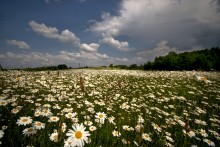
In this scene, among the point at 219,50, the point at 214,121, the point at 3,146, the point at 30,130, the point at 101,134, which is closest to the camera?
the point at 30,130

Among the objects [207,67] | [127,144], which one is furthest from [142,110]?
[207,67]

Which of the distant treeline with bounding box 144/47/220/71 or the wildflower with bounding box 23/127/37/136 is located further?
the distant treeline with bounding box 144/47/220/71

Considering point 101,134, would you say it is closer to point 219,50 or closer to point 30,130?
point 30,130

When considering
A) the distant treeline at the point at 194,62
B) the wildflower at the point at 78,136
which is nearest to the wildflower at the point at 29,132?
the wildflower at the point at 78,136

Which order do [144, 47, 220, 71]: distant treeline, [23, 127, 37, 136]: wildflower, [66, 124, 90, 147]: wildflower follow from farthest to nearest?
[144, 47, 220, 71]: distant treeline → [23, 127, 37, 136]: wildflower → [66, 124, 90, 147]: wildflower

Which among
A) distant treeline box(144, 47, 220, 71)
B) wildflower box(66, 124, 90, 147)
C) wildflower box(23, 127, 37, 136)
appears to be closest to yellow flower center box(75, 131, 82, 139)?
wildflower box(66, 124, 90, 147)

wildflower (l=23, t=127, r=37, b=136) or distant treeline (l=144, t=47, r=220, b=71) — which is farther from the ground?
distant treeline (l=144, t=47, r=220, b=71)

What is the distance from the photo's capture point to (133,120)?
4.33m

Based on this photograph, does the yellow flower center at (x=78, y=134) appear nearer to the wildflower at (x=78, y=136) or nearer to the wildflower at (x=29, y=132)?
the wildflower at (x=78, y=136)

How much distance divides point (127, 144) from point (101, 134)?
58 centimetres

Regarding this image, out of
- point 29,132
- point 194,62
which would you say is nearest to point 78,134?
point 29,132

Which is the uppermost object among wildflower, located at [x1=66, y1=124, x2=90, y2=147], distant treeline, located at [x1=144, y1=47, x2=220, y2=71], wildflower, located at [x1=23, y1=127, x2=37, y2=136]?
distant treeline, located at [x1=144, y1=47, x2=220, y2=71]

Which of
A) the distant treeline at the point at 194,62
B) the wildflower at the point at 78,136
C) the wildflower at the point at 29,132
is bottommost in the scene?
the wildflower at the point at 29,132

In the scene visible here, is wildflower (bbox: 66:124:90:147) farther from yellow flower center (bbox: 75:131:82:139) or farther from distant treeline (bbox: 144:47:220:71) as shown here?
distant treeline (bbox: 144:47:220:71)
